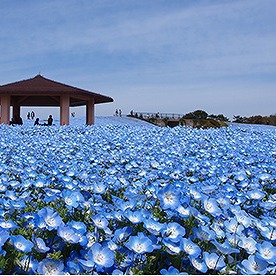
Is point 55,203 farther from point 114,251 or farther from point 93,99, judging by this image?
point 93,99

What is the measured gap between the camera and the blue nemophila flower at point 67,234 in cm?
148

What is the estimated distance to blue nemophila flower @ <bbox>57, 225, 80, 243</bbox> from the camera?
1.48m

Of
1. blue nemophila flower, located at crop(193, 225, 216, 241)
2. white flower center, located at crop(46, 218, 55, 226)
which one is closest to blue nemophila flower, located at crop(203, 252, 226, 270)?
blue nemophila flower, located at crop(193, 225, 216, 241)

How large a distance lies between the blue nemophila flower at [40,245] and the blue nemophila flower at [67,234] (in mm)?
65

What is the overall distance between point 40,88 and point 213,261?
17.2 meters

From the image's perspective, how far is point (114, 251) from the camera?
→ 149cm

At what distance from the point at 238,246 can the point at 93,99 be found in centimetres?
1933

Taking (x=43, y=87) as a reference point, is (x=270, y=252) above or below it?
below

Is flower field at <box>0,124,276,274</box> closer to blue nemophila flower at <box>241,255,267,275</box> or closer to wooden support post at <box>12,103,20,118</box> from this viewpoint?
blue nemophila flower at <box>241,255,267,275</box>

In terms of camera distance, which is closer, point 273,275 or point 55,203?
point 273,275

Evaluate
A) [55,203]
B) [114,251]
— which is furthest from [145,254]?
[55,203]

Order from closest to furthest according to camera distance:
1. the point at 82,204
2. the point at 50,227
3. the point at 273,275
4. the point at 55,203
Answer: the point at 273,275, the point at 50,227, the point at 82,204, the point at 55,203

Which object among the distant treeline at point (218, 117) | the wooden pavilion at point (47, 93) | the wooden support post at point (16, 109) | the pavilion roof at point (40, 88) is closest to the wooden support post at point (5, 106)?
the wooden pavilion at point (47, 93)

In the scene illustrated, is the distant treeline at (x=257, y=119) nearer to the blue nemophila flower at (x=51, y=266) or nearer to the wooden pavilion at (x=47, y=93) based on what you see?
the wooden pavilion at (x=47, y=93)
